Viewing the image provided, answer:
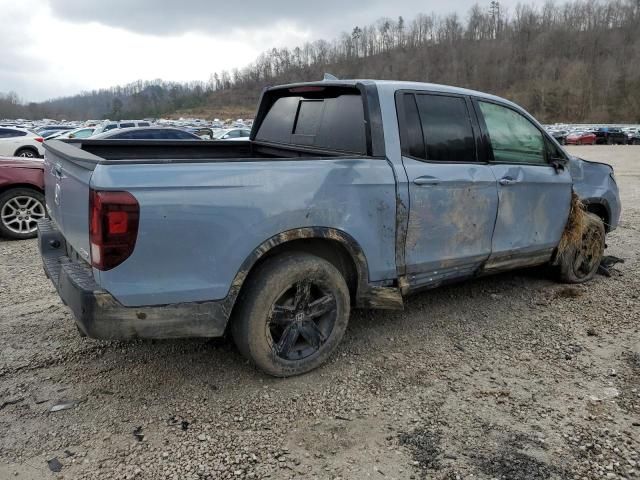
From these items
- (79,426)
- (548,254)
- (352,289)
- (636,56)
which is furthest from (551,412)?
(636,56)

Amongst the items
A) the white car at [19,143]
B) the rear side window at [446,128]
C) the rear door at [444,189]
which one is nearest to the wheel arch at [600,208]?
the rear door at [444,189]

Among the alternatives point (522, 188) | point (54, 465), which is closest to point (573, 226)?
point (522, 188)

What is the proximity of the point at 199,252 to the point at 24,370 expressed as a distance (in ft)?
5.45

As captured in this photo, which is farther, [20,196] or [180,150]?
[20,196]

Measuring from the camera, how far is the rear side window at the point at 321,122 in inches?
146

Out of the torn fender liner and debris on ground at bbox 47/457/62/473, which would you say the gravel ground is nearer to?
debris on ground at bbox 47/457/62/473

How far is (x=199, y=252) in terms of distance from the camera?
9.23 feet

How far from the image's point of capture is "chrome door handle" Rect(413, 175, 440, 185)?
11.7 feet

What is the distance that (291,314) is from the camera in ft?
10.9

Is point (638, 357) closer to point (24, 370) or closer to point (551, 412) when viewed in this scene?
point (551, 412)

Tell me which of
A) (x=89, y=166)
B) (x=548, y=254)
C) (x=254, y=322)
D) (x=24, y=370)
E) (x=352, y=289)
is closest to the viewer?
(x=89, y=166)

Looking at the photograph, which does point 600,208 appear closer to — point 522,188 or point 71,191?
point 522,188

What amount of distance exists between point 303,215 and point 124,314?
1133 mm

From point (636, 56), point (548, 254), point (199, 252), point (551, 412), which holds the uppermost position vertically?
point (636, 56)
